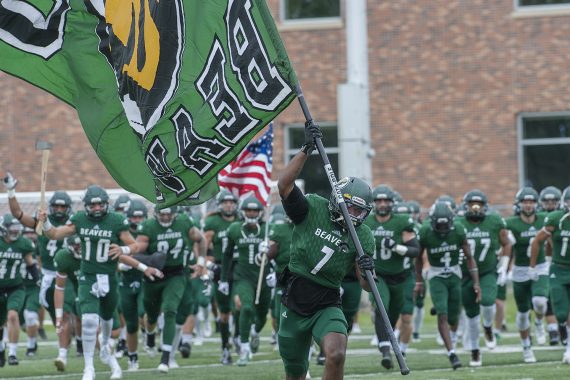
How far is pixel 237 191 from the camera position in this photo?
1875 centimetres

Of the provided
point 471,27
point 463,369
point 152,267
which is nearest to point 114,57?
point 152,267

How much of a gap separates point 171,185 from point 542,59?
18115 millimetres

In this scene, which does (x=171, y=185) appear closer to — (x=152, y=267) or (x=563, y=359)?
(x=152, y=267)

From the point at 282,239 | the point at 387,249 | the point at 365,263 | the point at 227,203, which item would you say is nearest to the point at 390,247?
the point at 387,249

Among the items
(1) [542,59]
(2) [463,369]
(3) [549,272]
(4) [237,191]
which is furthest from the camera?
(1) [542,59]

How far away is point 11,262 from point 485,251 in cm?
618

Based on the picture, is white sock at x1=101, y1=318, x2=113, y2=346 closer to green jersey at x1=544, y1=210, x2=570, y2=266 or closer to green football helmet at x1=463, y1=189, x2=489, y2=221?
green football helmet at x1=463, y1=189, x2=489, y2=221

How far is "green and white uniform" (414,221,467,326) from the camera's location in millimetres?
16250

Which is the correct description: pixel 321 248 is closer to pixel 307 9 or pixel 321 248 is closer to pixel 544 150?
pixel 544 150

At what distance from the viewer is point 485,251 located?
16938 millimetres

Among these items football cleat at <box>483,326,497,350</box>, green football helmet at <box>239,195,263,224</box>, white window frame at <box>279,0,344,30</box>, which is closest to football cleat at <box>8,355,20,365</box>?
green football helmet at <box>239,195,263,224</box>

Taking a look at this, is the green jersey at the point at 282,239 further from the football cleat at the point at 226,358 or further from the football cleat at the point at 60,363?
the football cleat at the point at 60,363

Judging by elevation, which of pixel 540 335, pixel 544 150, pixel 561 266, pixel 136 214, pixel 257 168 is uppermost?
pixel 544 150

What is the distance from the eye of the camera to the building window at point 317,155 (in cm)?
2928
